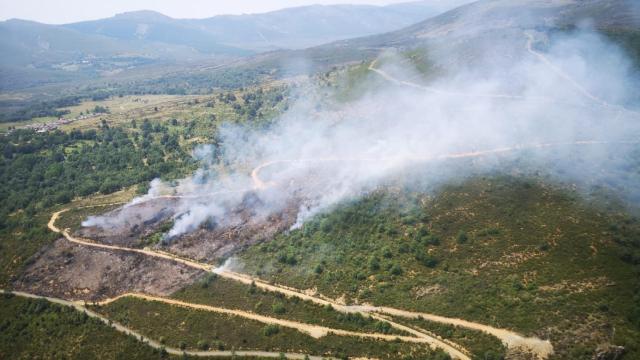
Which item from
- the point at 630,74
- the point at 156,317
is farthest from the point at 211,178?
the point at 630,74

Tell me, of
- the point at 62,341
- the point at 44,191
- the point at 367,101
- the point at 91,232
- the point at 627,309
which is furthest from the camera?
the point at 367,101

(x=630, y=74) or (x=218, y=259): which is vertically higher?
(x=630, y=74)

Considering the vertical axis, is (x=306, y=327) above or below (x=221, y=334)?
above

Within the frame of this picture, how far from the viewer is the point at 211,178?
113625 millimetres

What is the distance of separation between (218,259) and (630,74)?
11370cm

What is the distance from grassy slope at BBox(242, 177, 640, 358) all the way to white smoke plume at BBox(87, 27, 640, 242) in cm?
1059

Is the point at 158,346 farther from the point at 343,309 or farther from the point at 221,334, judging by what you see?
the point at 343,309

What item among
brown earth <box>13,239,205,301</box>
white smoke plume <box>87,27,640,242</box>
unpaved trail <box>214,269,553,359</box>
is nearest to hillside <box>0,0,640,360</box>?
unpaved trail <box>214,269,553,359</box>

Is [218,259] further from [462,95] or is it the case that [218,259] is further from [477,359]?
[462,95]

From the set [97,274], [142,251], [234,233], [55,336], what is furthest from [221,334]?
[97,274]

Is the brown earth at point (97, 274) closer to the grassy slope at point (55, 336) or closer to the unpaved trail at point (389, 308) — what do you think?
the unpaved trail at point (389, 308)

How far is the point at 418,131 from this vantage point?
114 m

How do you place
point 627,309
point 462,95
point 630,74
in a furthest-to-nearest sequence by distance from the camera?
point 462,95, point 630,74, point 627,309

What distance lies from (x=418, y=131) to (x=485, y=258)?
51716mm
